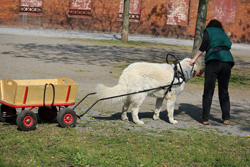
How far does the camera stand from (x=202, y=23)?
12922 millimetres

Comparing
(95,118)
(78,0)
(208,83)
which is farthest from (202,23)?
(78,0)

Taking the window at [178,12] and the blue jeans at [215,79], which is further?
the window at [178,12]

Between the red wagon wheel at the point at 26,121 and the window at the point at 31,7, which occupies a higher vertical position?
the window at the point at 31,7

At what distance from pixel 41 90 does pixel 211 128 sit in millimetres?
3480

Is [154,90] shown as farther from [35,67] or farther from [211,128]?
[35,67]

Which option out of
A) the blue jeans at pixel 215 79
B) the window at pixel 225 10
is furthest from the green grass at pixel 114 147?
the window at pixel 225 10

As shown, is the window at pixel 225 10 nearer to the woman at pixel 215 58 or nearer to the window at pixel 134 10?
the window at pixel 134 10

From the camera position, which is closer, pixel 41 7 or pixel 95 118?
pixel 95 118

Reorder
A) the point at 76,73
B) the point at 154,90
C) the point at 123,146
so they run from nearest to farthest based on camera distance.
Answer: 1. the point at 123,146
2. the point at 154,90
3. the point at 76,73

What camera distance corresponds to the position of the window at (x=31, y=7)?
29344 mm

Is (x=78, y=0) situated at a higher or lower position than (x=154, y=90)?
higher

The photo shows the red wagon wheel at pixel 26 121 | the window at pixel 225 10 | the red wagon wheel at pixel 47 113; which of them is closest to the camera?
the red wagon wheel at pixel 26 121

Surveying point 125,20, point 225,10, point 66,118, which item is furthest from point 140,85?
point 225,10

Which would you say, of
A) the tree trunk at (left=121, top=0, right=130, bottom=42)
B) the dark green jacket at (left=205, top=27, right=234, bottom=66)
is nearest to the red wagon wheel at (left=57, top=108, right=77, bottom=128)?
the dark green jacket at (left=205, top=27, right=234, bottom=66)
